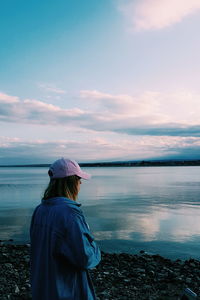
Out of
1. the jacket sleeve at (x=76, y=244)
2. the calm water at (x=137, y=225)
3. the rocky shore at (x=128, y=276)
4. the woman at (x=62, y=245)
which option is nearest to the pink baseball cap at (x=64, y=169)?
the woman at (x=62, y=245)

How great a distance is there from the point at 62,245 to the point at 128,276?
21.8ft

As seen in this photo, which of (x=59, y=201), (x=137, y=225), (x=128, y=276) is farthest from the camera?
(x=137, y=225)

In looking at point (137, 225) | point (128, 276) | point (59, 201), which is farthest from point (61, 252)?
point (137, 225)

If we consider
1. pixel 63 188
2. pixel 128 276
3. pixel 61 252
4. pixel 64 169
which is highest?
pixel 64 169

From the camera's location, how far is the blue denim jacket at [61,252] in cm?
259

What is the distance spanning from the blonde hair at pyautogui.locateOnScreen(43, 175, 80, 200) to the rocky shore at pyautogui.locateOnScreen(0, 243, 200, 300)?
502 centimetres

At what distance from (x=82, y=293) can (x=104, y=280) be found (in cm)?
581

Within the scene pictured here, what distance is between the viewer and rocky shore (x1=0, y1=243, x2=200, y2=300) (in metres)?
7.25

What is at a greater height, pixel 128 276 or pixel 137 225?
pixel 128 276

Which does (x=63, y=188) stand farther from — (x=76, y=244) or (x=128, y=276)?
(x=128, y=276)

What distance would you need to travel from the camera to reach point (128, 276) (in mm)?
8539

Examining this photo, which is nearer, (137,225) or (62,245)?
(62,245)

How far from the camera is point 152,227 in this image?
16078 mm

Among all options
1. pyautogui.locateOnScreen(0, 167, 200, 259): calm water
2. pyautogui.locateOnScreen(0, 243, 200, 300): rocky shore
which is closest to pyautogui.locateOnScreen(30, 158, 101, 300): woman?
pyautogui.locateOnScreen(0, 243, 200, 300): rocky shore
